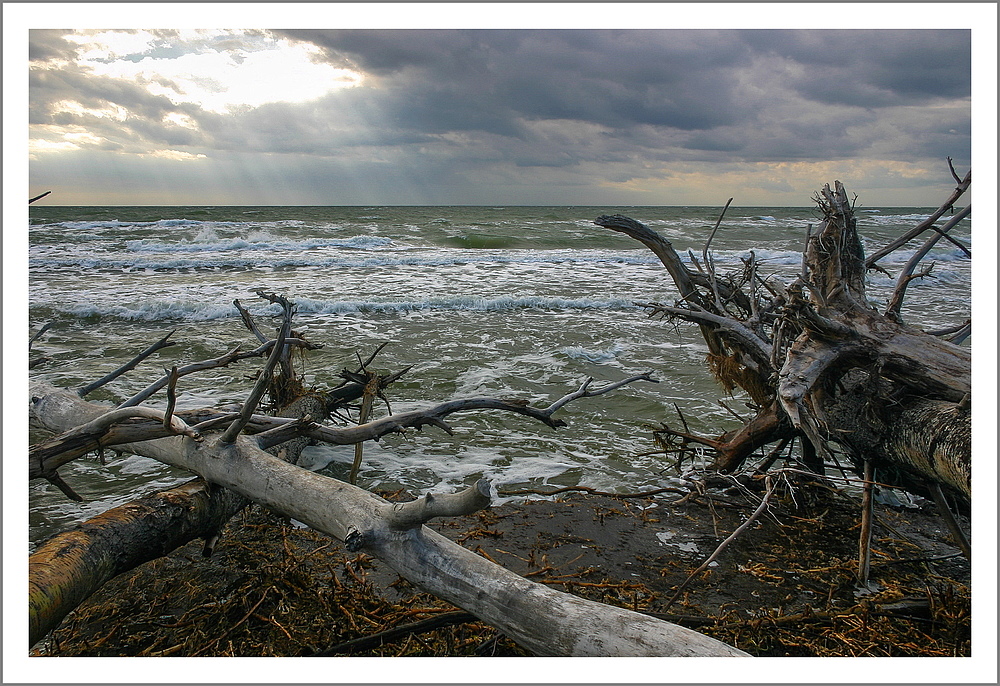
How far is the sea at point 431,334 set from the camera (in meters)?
4.94

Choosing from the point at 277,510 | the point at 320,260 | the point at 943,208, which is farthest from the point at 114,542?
the point at 320,260

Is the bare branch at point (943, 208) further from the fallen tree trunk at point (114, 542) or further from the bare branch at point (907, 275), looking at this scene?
the fallen tree trunk at point (114, 542)

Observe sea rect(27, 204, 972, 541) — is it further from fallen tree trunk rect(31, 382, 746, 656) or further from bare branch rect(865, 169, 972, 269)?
fallen tree trunk rect(31, 382, 746, 656)

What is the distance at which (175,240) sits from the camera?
81.7ft

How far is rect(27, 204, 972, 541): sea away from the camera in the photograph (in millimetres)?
4941

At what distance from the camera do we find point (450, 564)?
2410 millimetres

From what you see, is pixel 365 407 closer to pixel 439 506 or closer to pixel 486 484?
pixel 439 506

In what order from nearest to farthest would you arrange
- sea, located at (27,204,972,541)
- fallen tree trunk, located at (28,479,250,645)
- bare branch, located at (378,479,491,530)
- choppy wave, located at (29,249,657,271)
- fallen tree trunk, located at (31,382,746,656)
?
1. bare branch, located at (378,479,491,530)
2. fallen tree trunk, located at (31,382,746,656)
3. fallen tree trunk, located at (28,479,250,645)
4. sea, located at (27,204,972,541)
5. choppy wave, located at (29,249,657,271)

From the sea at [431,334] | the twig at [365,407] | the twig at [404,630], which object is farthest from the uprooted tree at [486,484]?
the twig at [365,407]

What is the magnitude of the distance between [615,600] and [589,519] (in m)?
0.97

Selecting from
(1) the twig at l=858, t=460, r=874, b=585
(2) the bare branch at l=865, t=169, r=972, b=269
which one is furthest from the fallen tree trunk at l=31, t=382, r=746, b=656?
(2) the bare branch at l=865, t=169, r=972, b=269

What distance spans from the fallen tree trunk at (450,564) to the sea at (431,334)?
1626 mm

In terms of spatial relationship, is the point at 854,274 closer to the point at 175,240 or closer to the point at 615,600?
the point at 615,600

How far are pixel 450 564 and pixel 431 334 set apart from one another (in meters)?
7.38
